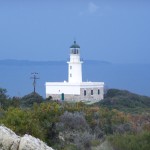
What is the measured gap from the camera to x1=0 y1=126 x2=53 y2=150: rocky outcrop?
1201cm

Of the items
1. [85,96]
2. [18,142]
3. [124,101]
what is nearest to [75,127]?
[18,142]

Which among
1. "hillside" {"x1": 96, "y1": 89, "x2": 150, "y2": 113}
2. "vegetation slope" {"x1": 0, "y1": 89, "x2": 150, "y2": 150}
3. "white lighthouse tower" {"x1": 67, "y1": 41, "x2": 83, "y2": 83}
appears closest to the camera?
"vegetation slope" {"x1": 0, "y1": 89, "x2": 150, "y2": 150}

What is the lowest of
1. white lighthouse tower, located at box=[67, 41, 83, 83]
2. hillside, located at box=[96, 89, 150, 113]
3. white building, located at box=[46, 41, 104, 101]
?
hillside, located at box=[96, 89, 150, 113]

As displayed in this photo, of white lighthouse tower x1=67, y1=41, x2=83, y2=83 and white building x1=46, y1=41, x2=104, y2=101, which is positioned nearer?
white building x1=46, y1=41, x2=104, y2=101

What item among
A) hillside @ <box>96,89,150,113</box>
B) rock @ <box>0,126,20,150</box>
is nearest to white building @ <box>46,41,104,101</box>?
hillside @ <box>96,89,150,113</box>

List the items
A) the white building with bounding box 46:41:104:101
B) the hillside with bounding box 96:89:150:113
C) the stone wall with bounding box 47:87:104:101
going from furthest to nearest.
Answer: the white building with bounding box 46:41:104:101, the stone wall with bounding box 47:87:104:101, the hillside with bounding box 96:89:150:113

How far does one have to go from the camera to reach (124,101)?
72438 millimetres

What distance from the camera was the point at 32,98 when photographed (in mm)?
60281

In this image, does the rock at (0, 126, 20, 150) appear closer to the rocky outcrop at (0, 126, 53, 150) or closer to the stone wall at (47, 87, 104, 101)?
the rocky outcrop at (0, 126, 53, 150)

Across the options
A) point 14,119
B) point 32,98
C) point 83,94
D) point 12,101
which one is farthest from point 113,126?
point 83,94

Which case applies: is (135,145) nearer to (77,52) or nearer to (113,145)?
(113,145)

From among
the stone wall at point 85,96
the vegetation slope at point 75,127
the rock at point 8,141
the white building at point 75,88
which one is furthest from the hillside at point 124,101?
the rock at point 8,141

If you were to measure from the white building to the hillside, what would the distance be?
1.63 meters

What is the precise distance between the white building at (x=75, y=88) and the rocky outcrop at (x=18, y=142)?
60268mm
